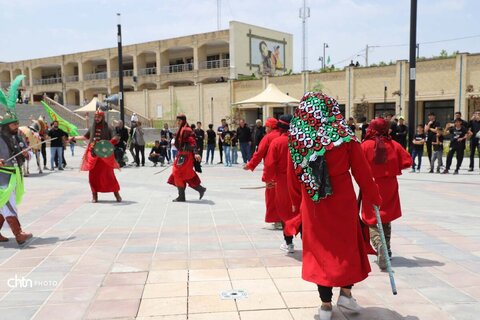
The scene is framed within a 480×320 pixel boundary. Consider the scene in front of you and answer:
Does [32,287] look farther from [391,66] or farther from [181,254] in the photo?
[391,66]

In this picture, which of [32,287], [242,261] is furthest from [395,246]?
[32,287]

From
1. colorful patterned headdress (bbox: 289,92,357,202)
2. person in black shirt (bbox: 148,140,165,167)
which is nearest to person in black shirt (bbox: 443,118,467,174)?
person in black shirt (bbox: 148,140,165,167)

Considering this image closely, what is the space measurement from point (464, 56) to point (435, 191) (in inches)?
856

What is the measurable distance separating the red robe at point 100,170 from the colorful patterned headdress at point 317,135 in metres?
6.35

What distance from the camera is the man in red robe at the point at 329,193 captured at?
3738 mm

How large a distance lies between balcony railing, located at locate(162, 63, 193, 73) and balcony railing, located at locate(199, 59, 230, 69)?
1491 mm

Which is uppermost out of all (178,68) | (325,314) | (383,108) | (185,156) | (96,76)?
(178,68)

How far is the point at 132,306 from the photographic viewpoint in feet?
13.9

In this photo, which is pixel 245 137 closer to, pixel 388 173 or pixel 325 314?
pixel 388 173

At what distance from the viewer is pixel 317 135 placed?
12.3 feet

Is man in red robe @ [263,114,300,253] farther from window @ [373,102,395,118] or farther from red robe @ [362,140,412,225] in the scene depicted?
window @ [373,102,395,118]

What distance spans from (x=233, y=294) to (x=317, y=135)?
179cm

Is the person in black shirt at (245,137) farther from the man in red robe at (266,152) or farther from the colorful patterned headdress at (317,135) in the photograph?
the colorful patterned headdress at (317,135)

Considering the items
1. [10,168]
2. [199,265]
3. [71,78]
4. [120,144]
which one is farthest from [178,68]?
[199,265]
